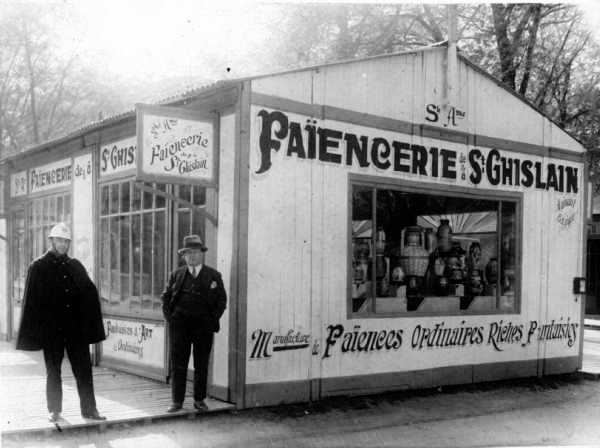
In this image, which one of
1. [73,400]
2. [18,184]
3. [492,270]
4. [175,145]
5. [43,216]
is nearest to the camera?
[175,145]

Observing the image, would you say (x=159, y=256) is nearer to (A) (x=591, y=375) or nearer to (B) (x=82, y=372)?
(B) (x=82, y=372)

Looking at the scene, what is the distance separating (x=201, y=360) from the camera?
26.3 ft

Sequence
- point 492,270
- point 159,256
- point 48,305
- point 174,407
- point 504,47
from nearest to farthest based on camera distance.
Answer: point 48,305
point 174,407
point 159,256
point 492,270
point 504,47

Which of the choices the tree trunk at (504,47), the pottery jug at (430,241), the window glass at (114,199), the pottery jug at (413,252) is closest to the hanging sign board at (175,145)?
the window glass at (114,199)

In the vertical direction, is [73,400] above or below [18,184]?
below

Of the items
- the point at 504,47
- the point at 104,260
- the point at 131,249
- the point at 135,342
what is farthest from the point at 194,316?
the point at 504,47

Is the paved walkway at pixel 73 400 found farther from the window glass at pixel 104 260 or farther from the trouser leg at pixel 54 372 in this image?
the window glass at pixel 104 260

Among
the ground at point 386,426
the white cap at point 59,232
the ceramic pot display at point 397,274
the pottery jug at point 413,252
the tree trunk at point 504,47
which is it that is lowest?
the ground at point 386,426

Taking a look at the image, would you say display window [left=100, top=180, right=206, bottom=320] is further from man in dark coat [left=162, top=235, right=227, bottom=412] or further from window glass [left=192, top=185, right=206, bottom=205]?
man in dark coat [left=162, top=235, right=227, bottom=412]

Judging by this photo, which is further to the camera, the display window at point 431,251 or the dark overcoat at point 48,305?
the display window at point 431,251

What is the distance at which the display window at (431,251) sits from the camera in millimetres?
9711

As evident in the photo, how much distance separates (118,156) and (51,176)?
2.93m

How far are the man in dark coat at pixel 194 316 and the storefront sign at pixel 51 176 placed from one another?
5093 millimetres

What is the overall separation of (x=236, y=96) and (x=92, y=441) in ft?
13.0
